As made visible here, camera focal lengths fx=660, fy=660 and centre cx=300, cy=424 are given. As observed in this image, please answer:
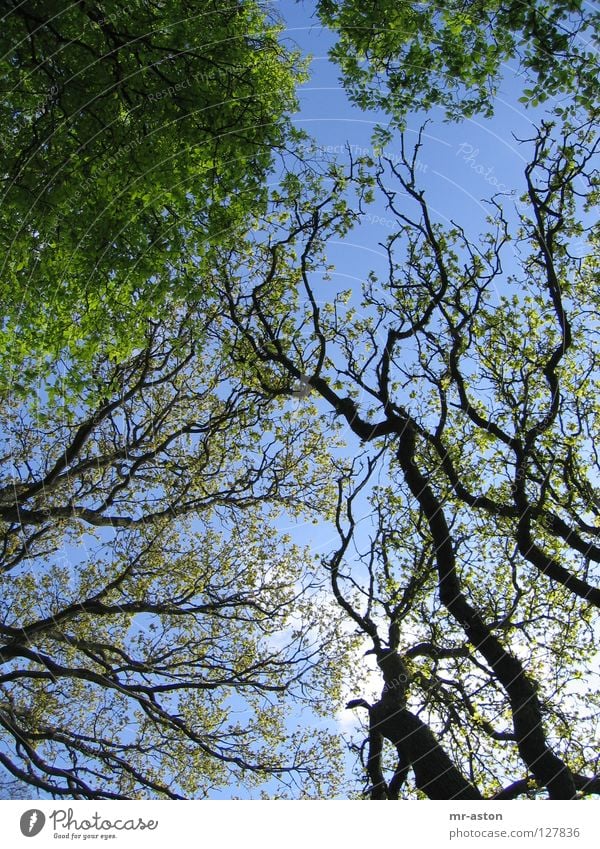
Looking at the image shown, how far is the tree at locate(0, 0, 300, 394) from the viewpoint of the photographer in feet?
38.0

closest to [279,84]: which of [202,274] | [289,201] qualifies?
[289,201]

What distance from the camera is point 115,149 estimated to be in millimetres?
12648
